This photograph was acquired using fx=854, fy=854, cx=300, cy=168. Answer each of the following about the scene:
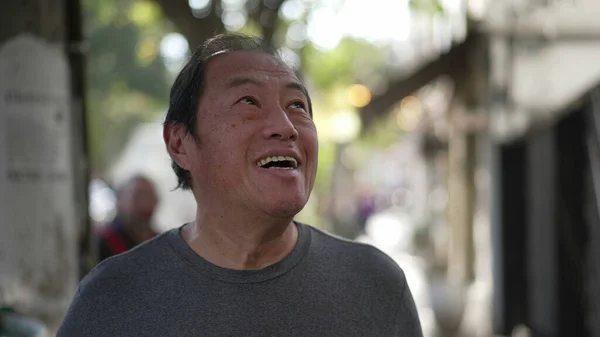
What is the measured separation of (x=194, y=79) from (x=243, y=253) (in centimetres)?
48

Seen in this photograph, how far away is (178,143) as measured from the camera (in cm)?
228

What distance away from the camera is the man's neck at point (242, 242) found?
2.12 m

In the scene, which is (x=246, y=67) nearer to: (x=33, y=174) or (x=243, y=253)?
(x=243, y=253)

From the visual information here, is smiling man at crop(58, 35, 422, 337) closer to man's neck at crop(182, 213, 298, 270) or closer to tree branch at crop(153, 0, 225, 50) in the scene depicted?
man's neck at crop(182, 213, 298, 270)

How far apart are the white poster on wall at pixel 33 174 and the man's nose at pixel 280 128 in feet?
7.09

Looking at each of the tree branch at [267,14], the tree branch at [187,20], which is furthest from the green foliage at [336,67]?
the tree branch at [187,20]

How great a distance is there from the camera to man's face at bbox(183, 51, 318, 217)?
2.05 m

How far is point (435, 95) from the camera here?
77.7ft

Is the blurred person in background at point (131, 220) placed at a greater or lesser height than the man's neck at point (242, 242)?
lesser

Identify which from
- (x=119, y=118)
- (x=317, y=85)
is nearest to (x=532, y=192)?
(x=317, y=85)

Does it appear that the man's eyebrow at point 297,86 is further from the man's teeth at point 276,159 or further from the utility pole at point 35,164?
the utility pole at point 35,164

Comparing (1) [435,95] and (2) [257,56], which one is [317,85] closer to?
(1) [435,95]

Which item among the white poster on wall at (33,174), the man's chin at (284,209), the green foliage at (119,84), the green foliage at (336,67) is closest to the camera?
the man's chin at (284,209)

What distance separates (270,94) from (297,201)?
12.1 inches
